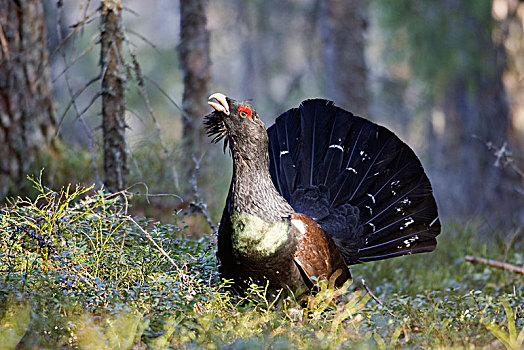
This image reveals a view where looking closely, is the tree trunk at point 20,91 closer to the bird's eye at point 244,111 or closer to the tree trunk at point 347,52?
the bird's eye at point 244,111

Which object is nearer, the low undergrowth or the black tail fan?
the low undergrowth

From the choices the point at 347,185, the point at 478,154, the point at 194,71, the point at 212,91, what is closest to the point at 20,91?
the point at 194,71

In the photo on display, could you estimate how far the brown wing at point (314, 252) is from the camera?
4043mm

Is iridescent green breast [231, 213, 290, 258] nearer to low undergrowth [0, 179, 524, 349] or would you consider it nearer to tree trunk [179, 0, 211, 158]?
low undergrowth [0, 179, 524, 349]

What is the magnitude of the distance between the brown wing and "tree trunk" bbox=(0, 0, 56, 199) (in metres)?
3.61

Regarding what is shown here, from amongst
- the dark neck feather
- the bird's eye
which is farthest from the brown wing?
the bird's eye

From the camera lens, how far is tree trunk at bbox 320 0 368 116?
33.9 feet

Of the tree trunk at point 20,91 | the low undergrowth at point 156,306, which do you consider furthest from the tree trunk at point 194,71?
the low undergrowth at point 156,306

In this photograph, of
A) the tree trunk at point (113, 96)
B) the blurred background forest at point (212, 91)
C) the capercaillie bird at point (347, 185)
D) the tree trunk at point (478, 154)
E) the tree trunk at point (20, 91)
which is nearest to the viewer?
the capercaillie bird at point (347, 185)

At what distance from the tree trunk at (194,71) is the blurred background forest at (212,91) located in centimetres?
1

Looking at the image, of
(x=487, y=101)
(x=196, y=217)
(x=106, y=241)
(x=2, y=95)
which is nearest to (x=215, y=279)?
(x=106, y=241)

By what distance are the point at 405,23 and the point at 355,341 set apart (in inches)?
467

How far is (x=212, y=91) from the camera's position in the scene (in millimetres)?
7461

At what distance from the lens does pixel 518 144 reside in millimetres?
9273
